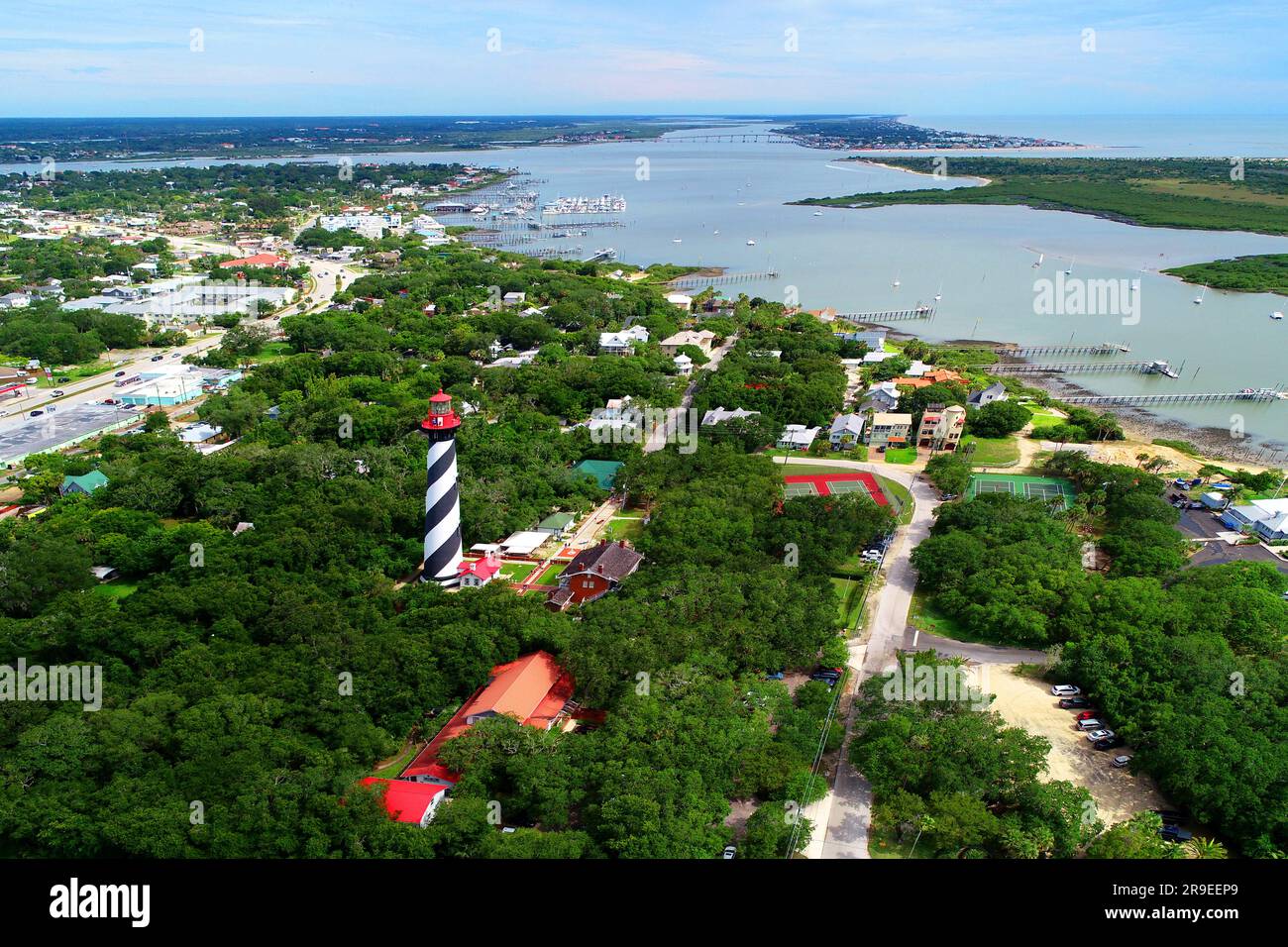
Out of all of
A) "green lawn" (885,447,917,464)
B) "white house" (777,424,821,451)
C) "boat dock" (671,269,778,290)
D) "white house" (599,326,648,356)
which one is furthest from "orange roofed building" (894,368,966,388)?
"boat dock" (671,269,778,290)

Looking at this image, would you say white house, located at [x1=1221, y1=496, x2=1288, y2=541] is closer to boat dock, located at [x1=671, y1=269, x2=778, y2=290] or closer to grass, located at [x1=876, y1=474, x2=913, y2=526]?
grass, located at [x1=876, y1=474, x2=913, y2=526]

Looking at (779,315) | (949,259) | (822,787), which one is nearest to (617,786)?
(822,787)

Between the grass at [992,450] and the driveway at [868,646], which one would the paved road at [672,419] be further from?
the grass at [992,450]

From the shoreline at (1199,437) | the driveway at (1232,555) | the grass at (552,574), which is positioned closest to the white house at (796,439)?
the grass at (552,574)

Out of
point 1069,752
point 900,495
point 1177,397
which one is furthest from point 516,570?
point 1177,397
